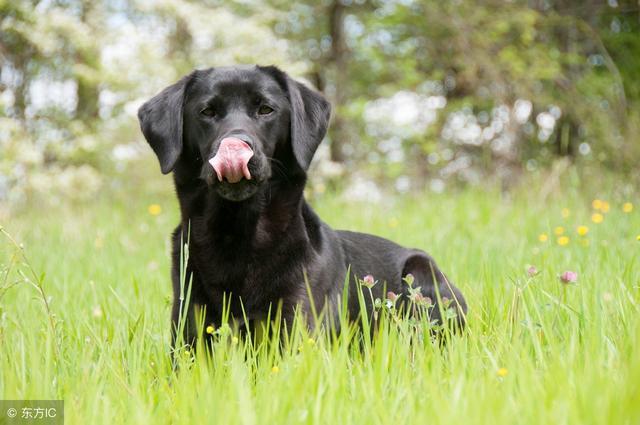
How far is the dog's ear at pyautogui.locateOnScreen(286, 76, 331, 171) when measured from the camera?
10.1 ft

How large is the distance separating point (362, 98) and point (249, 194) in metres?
9.27

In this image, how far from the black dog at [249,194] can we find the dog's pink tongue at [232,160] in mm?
36

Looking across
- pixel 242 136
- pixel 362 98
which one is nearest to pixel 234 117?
pixel 242 136

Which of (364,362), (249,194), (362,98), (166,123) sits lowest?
(364,362)

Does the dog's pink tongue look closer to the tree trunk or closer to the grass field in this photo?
the grass field

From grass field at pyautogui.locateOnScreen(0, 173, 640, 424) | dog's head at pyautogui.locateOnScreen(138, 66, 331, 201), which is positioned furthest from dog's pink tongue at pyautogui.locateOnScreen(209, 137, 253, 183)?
grass field at pyautogui.locateOnScreen(0, 173, 640, 424)

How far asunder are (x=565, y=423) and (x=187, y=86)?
7.66ft

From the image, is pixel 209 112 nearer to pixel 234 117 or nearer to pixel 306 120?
pixel 234 117

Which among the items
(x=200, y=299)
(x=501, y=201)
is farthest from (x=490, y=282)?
(x=501, y=201)

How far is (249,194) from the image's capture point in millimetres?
2834

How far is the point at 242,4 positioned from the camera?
12.8 metres

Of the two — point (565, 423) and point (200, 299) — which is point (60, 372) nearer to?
point (200, 299)

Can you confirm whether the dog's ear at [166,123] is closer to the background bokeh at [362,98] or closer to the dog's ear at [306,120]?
the dog's ear at [306,120]

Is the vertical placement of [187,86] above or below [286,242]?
above
